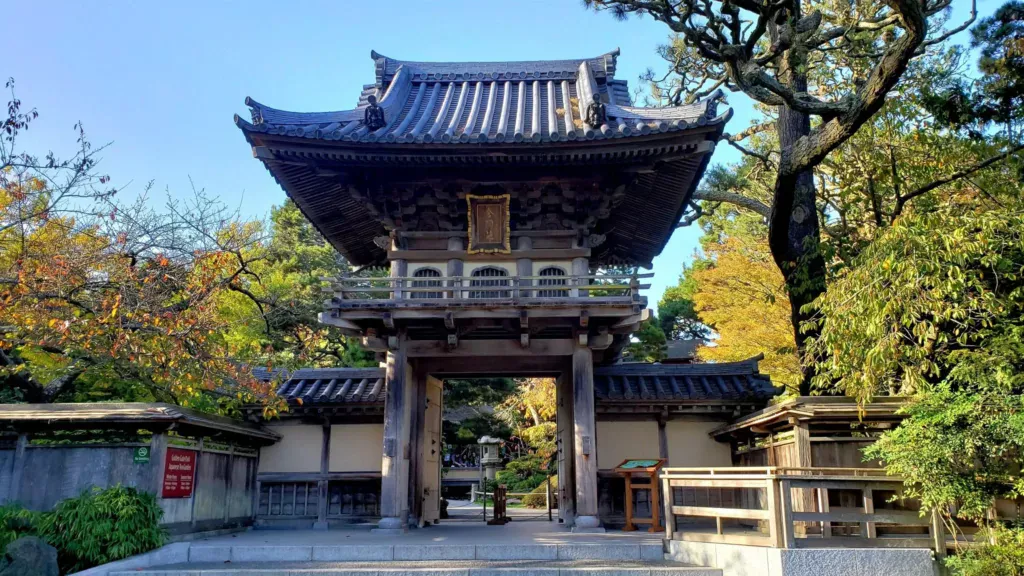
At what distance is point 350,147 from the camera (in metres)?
12.1

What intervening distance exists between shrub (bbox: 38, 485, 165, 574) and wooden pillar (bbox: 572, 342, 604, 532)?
6765 mm

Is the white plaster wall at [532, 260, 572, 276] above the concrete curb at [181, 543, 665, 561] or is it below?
above

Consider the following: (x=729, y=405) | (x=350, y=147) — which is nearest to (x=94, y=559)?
(x=350, y=147)

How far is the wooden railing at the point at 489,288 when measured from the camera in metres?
12.0

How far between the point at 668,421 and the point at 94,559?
10.5 metres

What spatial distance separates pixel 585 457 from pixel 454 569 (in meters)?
3.80

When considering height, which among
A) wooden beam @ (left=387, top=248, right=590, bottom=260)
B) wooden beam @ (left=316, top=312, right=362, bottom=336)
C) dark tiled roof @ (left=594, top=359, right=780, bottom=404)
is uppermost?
wooden beam @ (left=387, top=248, right=590, bottom=260)

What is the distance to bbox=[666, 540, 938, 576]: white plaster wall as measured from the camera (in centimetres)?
817

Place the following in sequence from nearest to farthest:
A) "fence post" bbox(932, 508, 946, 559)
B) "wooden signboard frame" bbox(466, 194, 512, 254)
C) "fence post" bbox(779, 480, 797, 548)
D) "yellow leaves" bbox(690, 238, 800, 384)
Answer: "fence post" bbox(779, 480, 797, 548) → "fence post" bbox(932, 508, 946, 559) → "wooden signboard frame" bbox(466, 194, 512, 254) → "yellow leaves" bbox(690, 238, 800, 384)

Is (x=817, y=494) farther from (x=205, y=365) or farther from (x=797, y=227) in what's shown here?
(x=205, y=365)

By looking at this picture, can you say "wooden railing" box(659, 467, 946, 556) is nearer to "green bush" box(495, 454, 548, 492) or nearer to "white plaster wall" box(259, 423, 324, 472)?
"white plaster wall" box(259, 423, 324, 472)

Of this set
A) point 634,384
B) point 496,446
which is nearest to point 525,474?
point 496,446

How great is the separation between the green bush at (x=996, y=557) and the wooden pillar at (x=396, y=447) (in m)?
8.35

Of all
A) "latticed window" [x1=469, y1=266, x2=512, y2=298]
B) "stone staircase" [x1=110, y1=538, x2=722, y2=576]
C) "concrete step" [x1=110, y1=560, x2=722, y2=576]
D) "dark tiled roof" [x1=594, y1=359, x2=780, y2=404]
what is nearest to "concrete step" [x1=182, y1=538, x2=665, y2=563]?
"stone staircase" [x1=110, y1=538, x2=722, y2=576]
